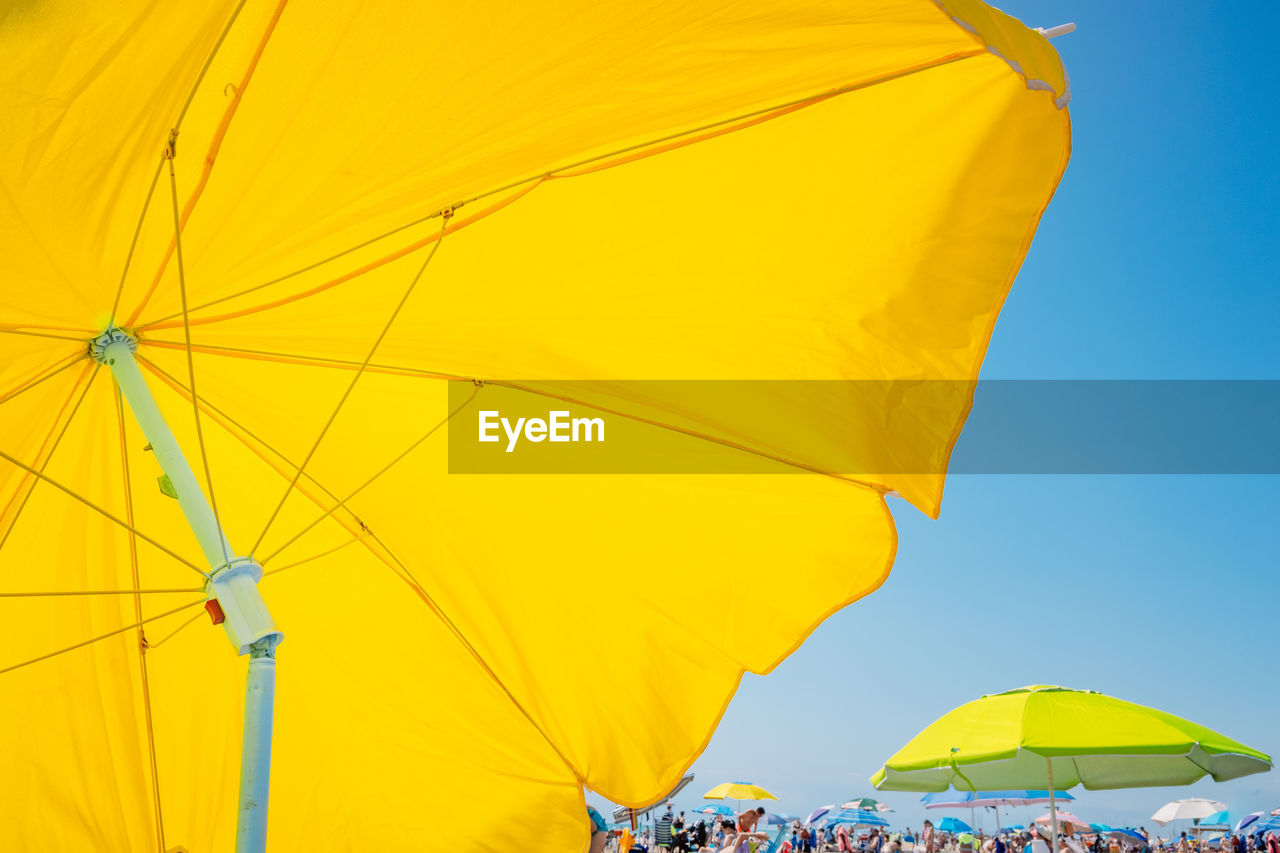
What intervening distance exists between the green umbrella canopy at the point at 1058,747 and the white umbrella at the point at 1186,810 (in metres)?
31.1

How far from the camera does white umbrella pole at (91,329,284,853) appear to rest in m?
2.68

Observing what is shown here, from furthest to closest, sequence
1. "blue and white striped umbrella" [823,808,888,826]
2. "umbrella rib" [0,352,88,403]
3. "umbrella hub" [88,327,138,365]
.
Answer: "blue and white striped umbrella" [823,808,888,826] < "umbrella rib" [0,352,88,403] < "umbrella hub" [88,327,138,365]

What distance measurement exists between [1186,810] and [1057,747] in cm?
3461

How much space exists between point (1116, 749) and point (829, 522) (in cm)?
695

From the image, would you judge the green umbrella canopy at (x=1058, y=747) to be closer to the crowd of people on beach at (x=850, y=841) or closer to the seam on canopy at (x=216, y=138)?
the crowd of people on beach at (x=850, y=841)

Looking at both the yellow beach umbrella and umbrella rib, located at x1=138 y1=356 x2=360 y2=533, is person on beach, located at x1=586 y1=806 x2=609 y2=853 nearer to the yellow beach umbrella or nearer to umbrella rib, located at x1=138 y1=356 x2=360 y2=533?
umbrella rib, located at x1=138 y1=356 x2=360 y2=533

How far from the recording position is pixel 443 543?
4.05 m

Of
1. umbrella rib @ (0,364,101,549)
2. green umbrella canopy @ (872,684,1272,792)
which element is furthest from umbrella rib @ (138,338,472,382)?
green umbrella canopy @ (872,684,1272,792)

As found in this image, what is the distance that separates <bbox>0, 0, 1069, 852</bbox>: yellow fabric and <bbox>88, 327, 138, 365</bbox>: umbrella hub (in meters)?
0.05

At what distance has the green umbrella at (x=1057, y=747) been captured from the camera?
29.8ft

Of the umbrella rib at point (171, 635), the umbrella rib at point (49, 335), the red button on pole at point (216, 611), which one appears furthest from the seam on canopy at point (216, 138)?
the umbrella rib at point (171, 635)

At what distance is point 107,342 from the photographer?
321 centimetres

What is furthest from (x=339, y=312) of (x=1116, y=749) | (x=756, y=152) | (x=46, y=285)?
(x=1116, y=749)

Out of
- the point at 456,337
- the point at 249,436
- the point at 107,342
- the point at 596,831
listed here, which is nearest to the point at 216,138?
the point at 107,342
